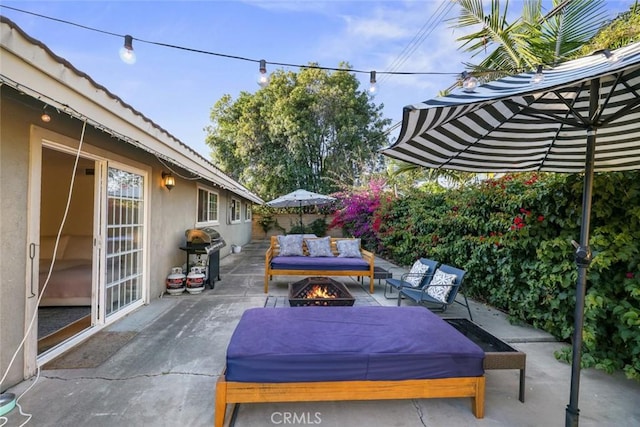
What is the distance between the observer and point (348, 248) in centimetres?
650

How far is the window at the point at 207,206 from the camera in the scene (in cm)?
753

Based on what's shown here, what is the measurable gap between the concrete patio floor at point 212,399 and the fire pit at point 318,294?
1038 millimetres

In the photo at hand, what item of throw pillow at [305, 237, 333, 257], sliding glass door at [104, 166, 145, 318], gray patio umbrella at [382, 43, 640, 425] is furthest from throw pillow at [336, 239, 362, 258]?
sliding glass door at [104, 166, 145, 318]

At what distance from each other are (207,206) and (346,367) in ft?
23.1

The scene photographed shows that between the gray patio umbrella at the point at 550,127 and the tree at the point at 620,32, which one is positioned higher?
the tree at the point at 620,32

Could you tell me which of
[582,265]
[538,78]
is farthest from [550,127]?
[582,265]

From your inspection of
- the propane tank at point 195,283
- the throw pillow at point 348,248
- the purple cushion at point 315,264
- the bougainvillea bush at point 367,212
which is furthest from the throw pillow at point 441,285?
the bougainvillea bush at point 367,212

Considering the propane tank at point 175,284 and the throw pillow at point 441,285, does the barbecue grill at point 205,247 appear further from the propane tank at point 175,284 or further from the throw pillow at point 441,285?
the throw pillow at point 441,285

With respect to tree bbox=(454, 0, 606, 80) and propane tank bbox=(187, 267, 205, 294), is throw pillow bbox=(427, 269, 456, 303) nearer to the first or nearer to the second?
tree bbox=(454, 0, 606, 80)

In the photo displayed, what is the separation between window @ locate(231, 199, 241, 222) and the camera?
37.4 feet

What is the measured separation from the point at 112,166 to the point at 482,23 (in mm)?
6451

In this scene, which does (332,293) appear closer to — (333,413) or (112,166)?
(333,413)

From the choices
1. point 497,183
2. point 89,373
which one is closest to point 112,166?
point 89,373

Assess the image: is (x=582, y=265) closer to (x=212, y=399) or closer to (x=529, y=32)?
(x=212, y=399)
